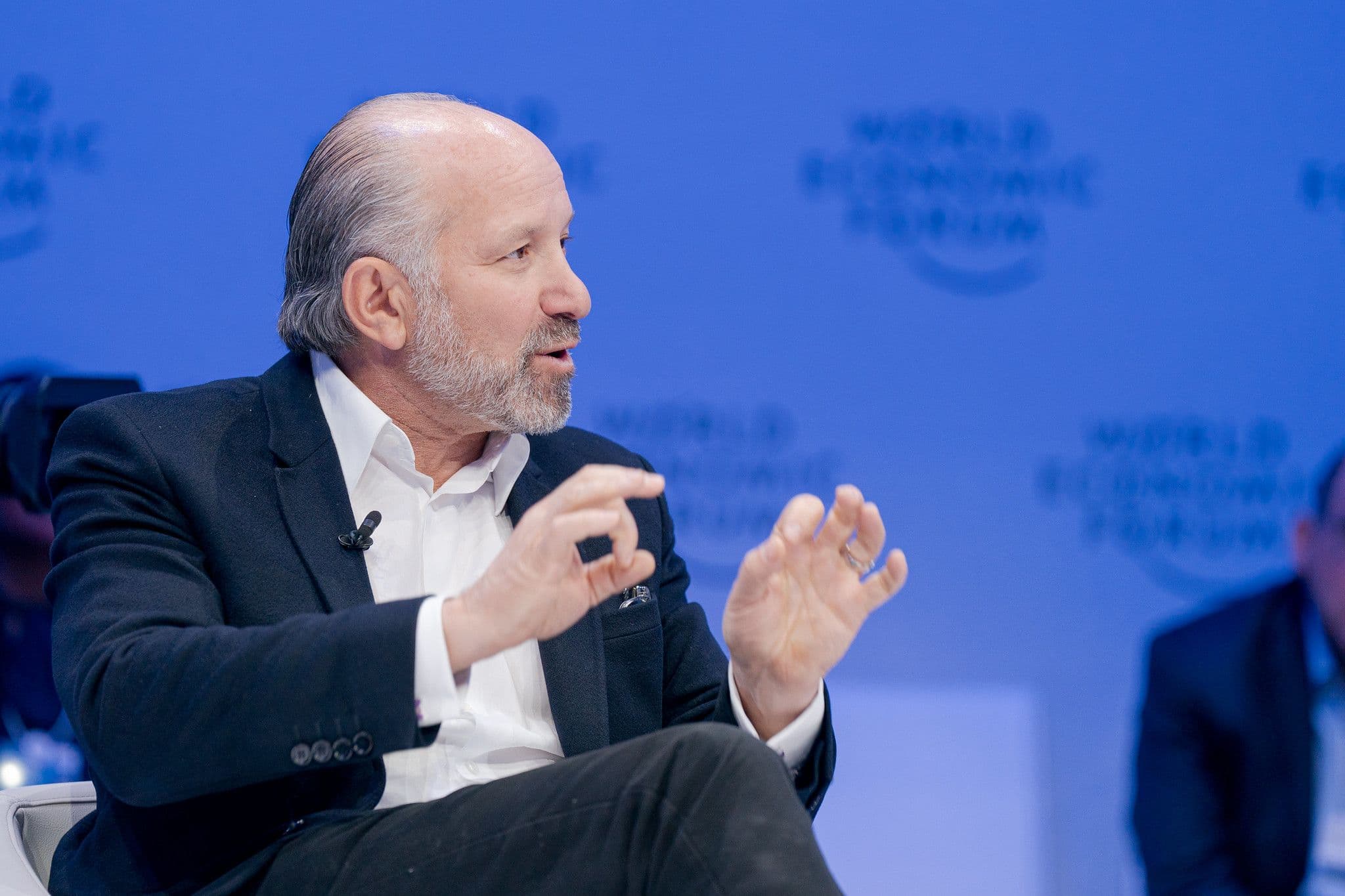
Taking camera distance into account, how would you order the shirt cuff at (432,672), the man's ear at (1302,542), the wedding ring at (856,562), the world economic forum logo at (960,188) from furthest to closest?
the world economic forum logo at (960,188) < the man's ear at (1302,542) < the wedding ring at (856,562) < the shirt cuff at (432,672)

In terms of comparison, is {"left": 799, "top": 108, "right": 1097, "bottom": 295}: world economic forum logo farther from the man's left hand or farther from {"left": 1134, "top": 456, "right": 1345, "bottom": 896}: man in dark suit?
the man's left hand

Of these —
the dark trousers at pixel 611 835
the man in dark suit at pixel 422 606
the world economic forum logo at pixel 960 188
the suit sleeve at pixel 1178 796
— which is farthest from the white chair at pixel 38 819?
the suit sleeve at pixel 1178 796

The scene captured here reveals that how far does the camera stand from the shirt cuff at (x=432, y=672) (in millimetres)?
1357

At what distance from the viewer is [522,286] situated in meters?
2.02

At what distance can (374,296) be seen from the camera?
6.64 feet

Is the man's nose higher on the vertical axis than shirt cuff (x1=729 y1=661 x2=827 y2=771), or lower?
higher

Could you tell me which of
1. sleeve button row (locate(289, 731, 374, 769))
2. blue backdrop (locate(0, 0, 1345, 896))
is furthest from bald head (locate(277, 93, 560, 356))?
blue backdrop (locate(0, 0, 1345, 896))

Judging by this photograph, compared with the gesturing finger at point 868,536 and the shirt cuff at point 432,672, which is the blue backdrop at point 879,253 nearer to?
the gesturing finger at point 868,536

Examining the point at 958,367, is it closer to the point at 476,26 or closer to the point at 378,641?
the point at 476,26

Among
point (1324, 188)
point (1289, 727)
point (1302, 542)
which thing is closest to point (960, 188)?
point (1324, 188)

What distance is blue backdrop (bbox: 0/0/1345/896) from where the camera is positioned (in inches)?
119

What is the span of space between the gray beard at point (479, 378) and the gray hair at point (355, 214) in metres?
0.08

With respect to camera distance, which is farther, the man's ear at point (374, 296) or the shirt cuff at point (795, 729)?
the man's ear at point (374, 296)

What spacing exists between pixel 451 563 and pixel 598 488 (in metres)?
0.65
